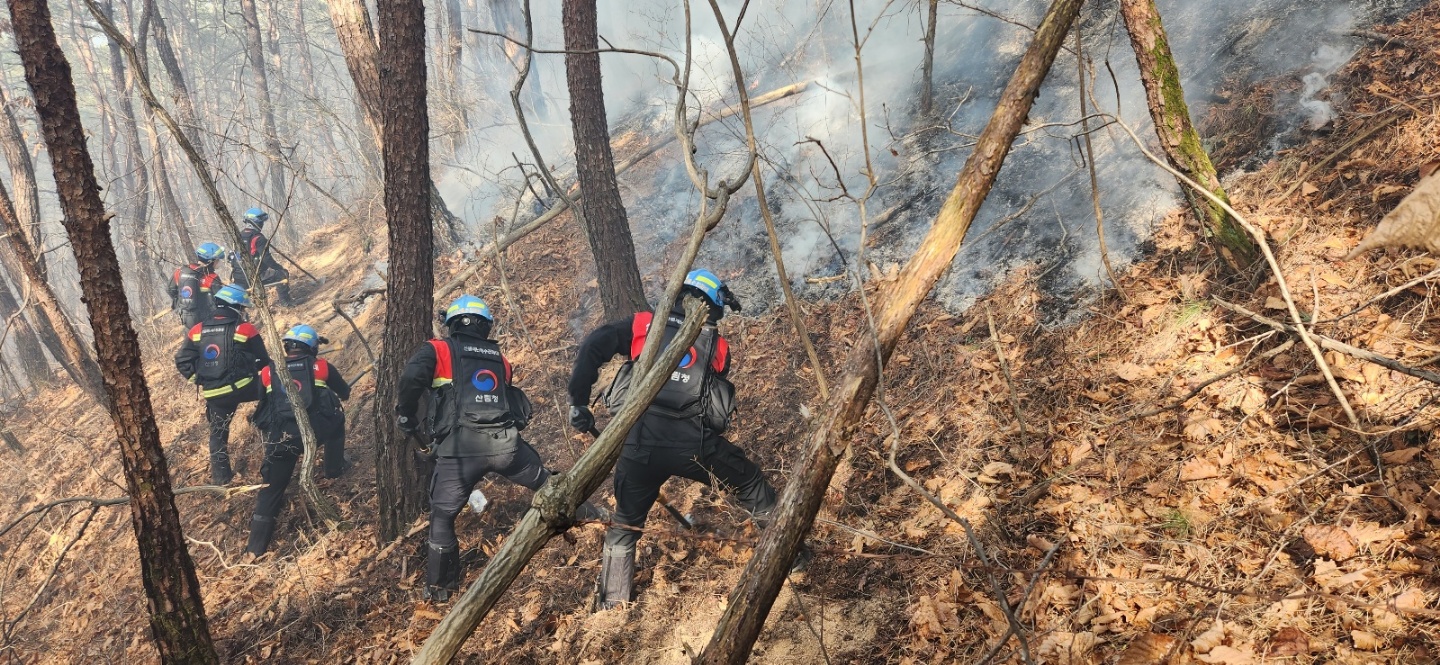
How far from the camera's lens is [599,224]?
7.27m

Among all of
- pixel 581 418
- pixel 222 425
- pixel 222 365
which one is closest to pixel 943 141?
pixel 581 418

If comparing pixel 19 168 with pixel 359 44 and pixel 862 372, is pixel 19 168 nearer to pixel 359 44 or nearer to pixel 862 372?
pixel 359 44

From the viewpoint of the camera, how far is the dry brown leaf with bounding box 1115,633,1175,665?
293 cm

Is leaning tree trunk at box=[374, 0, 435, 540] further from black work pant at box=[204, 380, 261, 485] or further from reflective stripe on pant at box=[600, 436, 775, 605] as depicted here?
black work pant at box=[204, 380, 261, 485]

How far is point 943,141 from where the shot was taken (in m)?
7.82

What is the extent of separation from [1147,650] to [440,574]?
4503mm

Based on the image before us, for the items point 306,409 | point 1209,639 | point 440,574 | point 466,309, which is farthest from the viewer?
point 306,409

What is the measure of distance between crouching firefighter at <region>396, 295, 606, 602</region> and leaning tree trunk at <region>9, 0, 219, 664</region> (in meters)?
1.51

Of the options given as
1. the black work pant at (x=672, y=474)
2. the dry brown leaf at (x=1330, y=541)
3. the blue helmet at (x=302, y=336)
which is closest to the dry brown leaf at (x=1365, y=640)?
the dry brown leaf at (x=1330, y=541)

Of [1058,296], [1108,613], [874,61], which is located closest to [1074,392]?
[1058,296]

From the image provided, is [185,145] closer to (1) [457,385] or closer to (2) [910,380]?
(1) [457,385]

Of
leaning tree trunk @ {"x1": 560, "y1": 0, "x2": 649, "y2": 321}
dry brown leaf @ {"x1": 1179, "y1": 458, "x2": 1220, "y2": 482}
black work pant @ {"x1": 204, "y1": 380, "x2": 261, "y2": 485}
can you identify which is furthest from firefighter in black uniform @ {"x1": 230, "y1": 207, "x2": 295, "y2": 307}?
dry brown leaf @ {"x1": 1179, "y1": 458, "x2": 1220, "y2": 482}

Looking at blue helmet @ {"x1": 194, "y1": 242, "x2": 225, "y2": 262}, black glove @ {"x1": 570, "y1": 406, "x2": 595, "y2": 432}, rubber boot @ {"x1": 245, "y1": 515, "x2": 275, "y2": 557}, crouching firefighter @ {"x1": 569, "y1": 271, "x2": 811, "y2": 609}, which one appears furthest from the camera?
blue helmet @ {"x1": 194, "y1": 242, "x2": 225, "y2": 262}

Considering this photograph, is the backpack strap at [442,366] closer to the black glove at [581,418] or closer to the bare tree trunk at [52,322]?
the black glove at [581,418]
